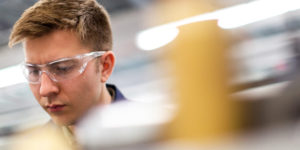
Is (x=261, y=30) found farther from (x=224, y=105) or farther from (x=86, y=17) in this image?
(x=86, y=17)

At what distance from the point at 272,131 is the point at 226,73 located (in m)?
0.18

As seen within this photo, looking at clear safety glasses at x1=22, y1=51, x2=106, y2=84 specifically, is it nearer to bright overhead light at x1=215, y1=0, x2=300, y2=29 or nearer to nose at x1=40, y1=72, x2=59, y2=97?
nose at x1=40, y1=72, x2=59, y2=97

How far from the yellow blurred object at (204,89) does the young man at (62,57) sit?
41 centimetres

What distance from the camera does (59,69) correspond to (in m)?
1.09

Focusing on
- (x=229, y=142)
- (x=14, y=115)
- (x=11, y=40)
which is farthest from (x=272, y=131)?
(x=14, y=115)

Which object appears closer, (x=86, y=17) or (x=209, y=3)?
(x=209, y=3)

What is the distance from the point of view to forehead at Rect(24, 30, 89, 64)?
1105 millimetres

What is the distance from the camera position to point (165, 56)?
2.80 ft

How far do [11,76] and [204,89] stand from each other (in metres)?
1.06

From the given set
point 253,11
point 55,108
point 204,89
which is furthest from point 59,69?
point 253,11

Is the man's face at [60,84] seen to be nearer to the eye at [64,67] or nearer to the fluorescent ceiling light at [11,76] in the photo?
the eye at [64,67]

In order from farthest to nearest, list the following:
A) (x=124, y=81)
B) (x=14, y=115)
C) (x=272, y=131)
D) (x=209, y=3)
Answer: (x=14, y=115) → (x=124, y=81) → (x=209, y=3) → (x=272, y=131)

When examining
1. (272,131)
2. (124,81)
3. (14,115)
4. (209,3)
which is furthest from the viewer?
(14,115)

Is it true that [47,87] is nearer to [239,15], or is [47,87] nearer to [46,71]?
[46,71]
